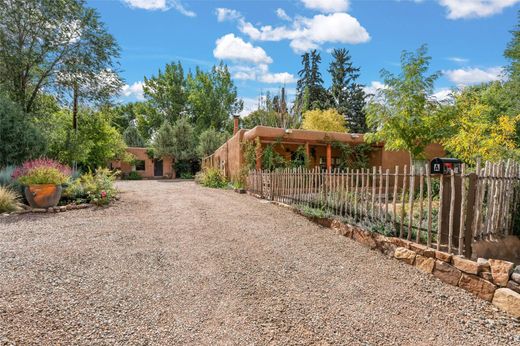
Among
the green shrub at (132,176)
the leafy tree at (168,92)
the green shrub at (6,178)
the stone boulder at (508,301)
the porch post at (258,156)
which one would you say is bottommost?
the green shrub at (132,176)

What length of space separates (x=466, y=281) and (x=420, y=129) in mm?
6798

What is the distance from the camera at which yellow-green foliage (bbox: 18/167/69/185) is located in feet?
23.6

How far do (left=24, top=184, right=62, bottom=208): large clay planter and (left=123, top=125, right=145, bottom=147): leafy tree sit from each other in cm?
2791

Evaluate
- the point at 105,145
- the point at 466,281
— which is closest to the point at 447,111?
the point at 466,281

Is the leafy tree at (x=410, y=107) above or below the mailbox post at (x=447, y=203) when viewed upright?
above

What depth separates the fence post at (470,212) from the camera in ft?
12.2

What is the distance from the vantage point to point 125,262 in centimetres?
388

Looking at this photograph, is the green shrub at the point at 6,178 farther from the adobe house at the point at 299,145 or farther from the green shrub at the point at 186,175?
the green shrub at the point at 186,175

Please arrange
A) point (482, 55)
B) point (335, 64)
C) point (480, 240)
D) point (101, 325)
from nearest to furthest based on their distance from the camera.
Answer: point (101, 325), point (480, 240), point (482, 55), point (335, 64)

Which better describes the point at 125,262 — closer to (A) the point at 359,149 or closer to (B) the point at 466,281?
(B) the point at 466,281

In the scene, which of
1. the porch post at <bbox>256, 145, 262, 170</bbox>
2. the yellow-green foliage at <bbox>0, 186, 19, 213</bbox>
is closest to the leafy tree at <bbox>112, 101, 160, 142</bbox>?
the porch post at <bbox>256, 145, 262, 170</bbox>

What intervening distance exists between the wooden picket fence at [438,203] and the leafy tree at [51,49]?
954 cm

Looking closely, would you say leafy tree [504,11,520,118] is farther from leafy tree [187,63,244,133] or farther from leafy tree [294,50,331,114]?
leafy tree [187,63,244,133]

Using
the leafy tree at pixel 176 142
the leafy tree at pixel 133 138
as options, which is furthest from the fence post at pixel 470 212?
the leafy tree at pixel 133 138
